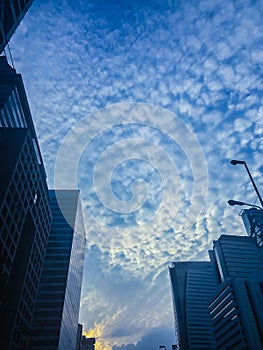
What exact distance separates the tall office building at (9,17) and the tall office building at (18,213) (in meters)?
15.8

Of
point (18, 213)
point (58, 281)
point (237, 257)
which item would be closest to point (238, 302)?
point (237, 257)

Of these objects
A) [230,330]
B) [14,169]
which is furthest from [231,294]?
[14,169]

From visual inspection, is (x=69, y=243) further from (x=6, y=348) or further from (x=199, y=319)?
(x=199, y=319)

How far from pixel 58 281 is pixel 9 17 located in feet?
305

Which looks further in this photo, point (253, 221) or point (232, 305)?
point (253, 221)

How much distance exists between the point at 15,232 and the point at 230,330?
119214 mm

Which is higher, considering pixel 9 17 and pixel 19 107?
pixel 19 107

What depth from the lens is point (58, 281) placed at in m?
104

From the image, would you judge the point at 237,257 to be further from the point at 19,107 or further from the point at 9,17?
the point at 9,17

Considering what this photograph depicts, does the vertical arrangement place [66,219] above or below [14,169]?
above

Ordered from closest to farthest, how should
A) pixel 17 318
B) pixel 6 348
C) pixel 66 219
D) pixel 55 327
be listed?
pixel 6 348, pixel 17 318, pixel 55 327, pixel 66 219

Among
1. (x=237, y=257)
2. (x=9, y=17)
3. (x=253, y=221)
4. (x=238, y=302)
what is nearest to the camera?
(x=9, y=17)

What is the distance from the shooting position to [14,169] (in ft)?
163

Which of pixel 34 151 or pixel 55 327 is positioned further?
pixel 55 327
